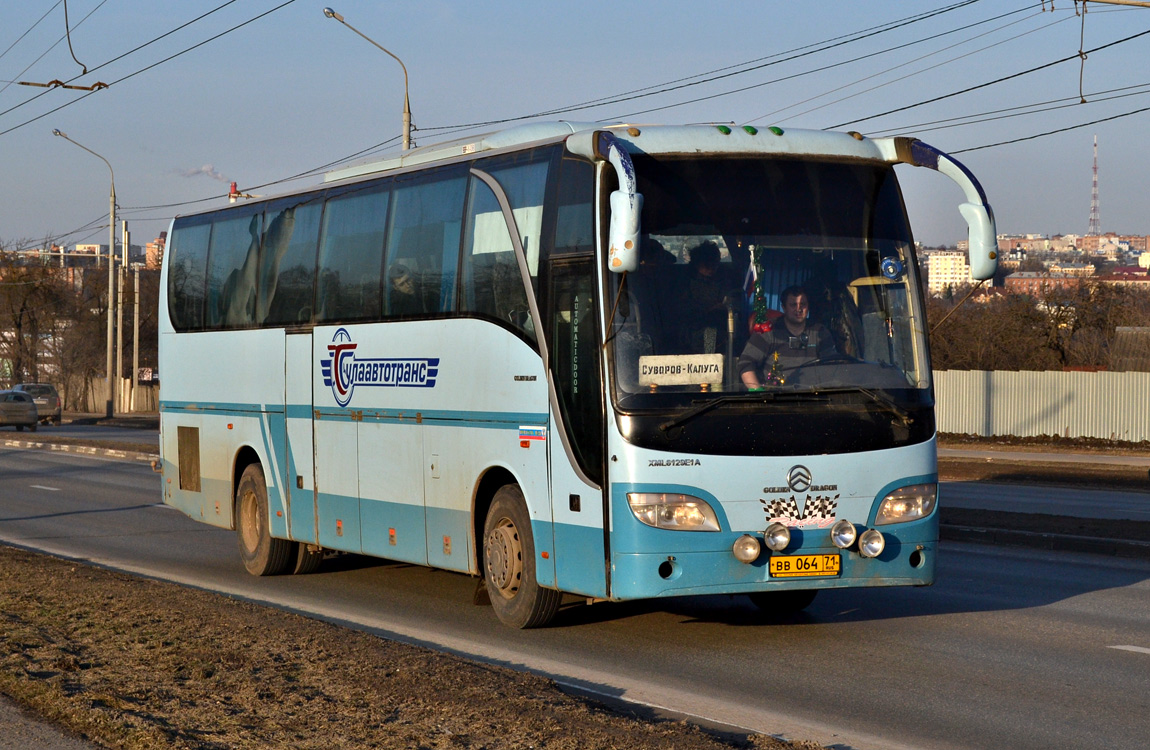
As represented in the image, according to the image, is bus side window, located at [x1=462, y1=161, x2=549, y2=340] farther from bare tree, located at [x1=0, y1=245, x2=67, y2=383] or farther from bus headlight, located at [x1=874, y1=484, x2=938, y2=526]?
bare tree, located at [x1=0, y1=245, x2=67, y2=383]

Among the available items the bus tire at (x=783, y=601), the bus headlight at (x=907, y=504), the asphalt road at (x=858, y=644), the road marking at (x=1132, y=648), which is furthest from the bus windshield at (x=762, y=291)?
the bus tire at (x=783, y=601)

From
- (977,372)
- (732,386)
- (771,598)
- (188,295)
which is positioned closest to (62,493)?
(188,295)

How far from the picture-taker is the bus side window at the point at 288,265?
12.9 metres

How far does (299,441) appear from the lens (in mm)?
13062

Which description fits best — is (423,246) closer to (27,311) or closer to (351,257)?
(351,257)

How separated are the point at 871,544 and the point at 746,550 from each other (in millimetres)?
866

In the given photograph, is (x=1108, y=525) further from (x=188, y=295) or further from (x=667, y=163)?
(x=188, y=295)

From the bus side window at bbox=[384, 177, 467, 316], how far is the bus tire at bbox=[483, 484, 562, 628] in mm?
1734

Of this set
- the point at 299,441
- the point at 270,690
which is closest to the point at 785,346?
the point at 270,690

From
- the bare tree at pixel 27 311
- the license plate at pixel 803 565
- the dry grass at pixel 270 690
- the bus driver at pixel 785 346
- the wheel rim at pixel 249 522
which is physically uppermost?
the bare tree at pixel 27 311

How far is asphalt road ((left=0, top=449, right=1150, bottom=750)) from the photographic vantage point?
7.13 m

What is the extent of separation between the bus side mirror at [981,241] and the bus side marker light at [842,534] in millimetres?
1838

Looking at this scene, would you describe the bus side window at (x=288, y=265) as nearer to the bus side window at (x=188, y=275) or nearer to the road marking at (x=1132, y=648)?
the bus side window at (x=188, y=275)

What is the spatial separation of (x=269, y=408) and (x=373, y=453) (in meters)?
2.21
